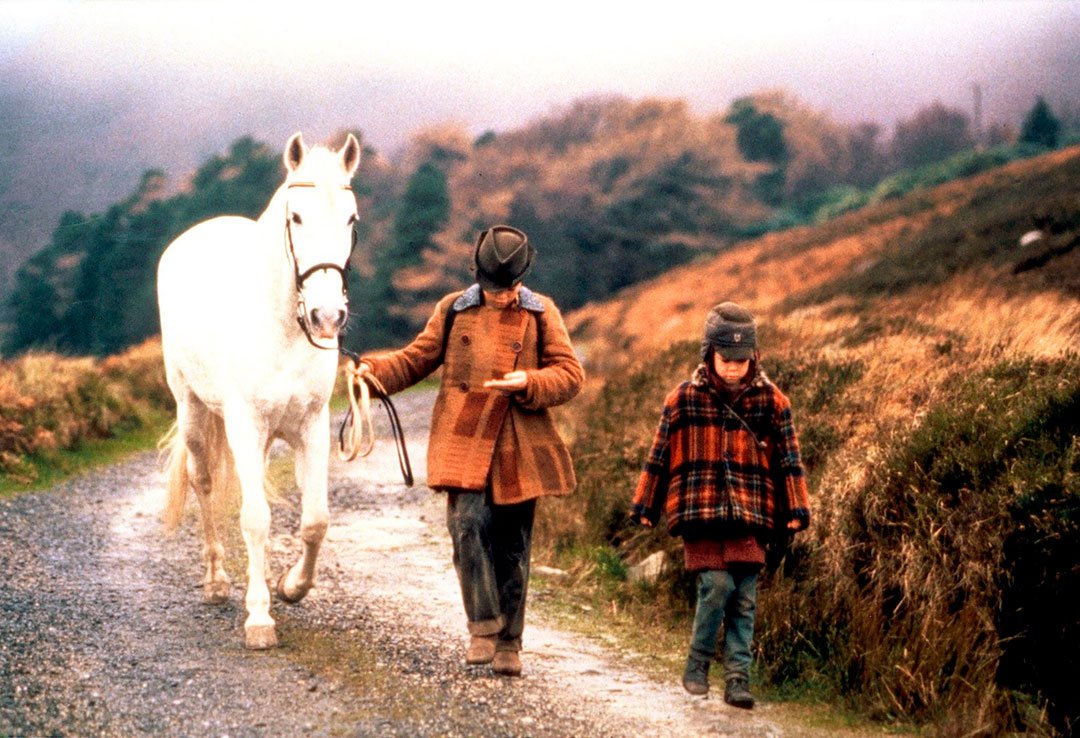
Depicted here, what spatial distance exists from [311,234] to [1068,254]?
33.8 ft

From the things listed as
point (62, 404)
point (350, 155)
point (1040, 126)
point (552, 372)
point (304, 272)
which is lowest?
point (62, 404)

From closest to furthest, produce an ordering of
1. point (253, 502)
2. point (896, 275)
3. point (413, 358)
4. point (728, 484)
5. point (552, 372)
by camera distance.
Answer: point (728, 484) → point (552, 372) → point (413, 358) → point (253, 502) → point (896, 275)

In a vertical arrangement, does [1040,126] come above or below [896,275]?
above

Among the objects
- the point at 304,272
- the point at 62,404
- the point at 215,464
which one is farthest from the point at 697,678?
the point at 62,404

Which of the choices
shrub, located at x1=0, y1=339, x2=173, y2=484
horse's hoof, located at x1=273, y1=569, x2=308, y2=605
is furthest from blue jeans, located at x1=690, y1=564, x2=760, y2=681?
shrub, located at x1=0, y1=339, x2=173, y2=484

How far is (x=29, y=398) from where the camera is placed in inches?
491

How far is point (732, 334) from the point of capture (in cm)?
529

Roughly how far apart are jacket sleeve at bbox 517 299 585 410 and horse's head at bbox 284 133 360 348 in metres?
0.92

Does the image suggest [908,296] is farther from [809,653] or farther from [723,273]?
[723,273]

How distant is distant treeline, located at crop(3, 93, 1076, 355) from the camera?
41.3 m

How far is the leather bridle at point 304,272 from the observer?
5551 mm

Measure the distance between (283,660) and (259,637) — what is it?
0.76 ft

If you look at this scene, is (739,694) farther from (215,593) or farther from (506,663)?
(215,593)

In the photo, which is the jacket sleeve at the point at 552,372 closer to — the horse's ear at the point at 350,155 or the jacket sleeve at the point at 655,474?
the jacket sleeve at the point at 655,474
